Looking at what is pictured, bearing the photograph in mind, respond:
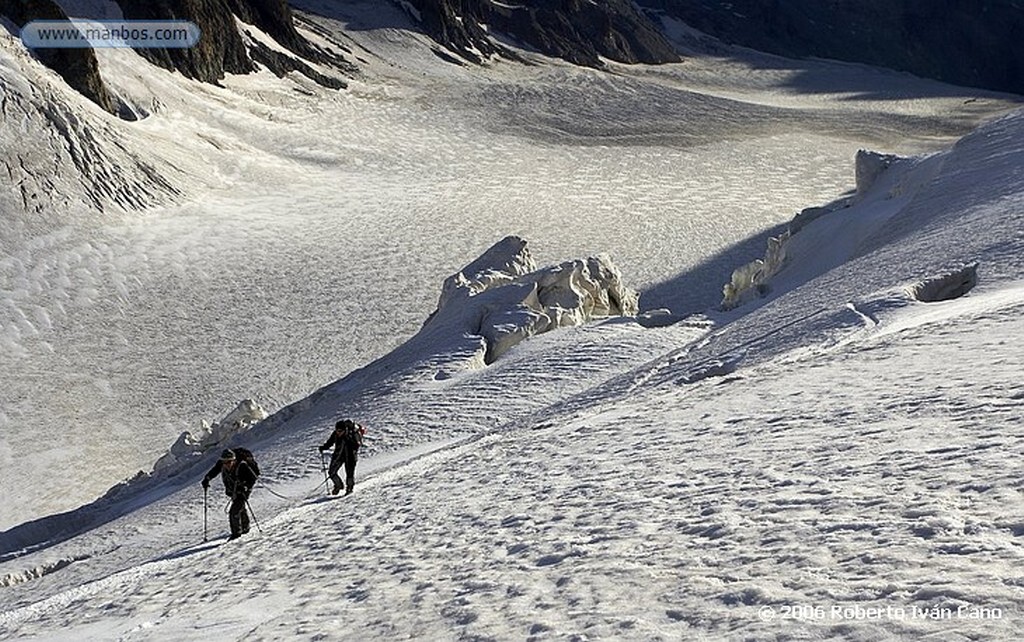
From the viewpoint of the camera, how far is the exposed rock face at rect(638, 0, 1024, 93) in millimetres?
92062

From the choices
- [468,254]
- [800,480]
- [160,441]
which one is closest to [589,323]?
[160,441]

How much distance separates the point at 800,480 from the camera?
5.11m

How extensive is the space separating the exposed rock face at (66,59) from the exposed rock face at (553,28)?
34846mm

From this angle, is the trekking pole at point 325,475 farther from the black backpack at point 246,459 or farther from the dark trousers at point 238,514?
the dark trousers at point 238,514

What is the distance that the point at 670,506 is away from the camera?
17.4 feet

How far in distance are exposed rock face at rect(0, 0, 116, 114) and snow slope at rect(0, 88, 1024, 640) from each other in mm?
20695

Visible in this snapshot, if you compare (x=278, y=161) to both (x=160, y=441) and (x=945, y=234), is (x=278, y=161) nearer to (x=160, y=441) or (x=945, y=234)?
(x=160, y=441)

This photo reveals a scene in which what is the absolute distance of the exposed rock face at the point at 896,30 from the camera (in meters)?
Answer: 92.1

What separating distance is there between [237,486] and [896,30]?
100103 mm

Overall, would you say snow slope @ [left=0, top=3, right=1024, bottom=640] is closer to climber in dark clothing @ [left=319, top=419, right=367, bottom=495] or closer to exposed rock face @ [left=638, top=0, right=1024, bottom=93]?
climber in dark clothing @ [left=319, top=419, right=367, bottom=495]

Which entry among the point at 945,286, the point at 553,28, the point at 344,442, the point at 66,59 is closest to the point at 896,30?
the point at 553,28

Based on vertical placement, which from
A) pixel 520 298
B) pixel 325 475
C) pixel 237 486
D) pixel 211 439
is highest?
pixel 520 298

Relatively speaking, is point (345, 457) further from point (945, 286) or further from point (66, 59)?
point (66, 59)

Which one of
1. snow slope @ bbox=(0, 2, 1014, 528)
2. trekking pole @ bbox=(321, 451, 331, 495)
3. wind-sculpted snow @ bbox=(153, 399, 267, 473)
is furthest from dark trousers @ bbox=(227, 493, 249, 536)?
snow slope @ bbox=(0, 2, 1014, 528)
